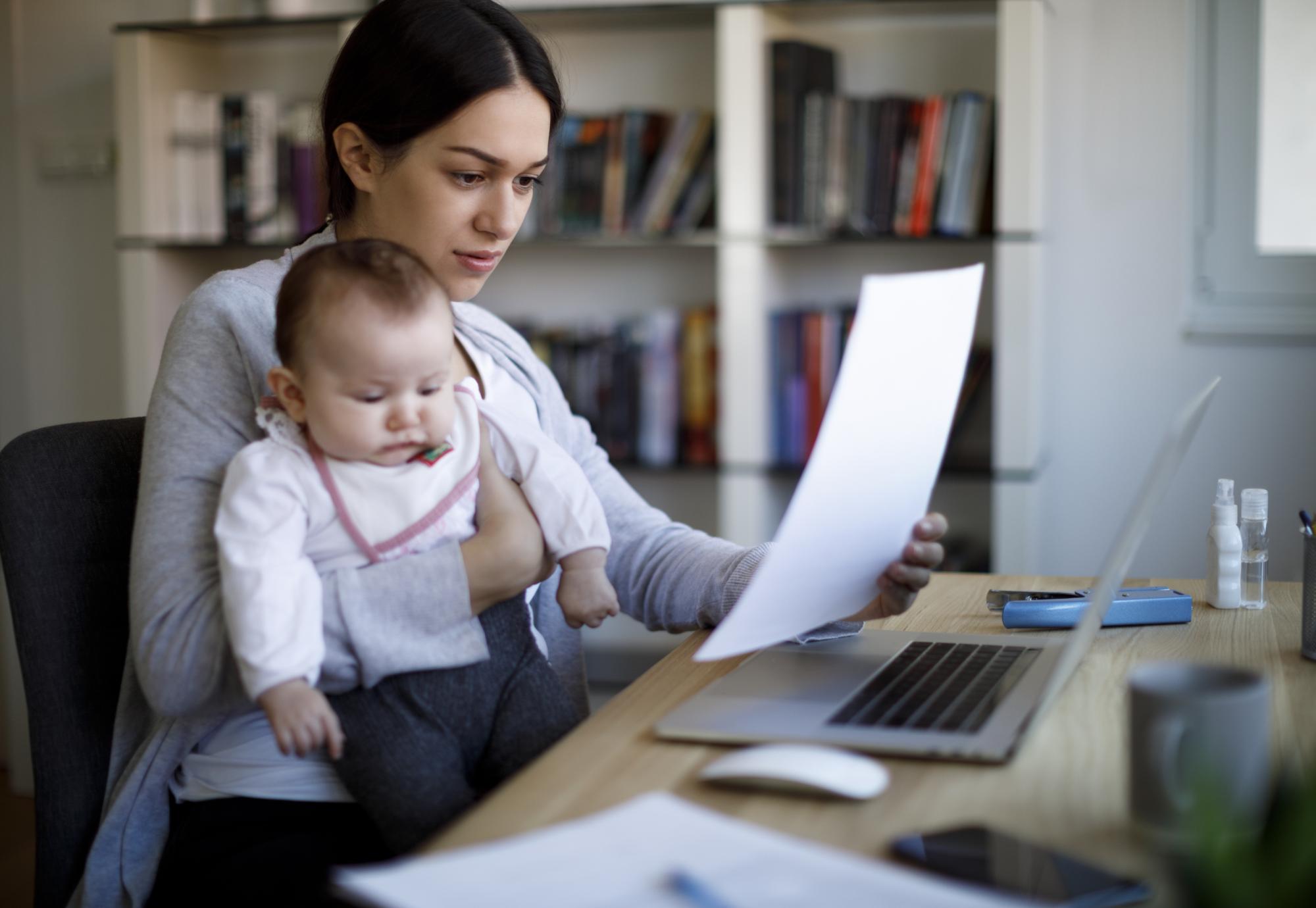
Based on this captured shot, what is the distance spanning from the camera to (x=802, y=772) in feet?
2.65

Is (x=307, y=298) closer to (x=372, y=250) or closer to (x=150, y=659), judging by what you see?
(x=372, y=250)

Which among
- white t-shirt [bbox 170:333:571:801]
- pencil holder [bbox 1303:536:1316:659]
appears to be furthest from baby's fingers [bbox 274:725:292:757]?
pencil holder [bbox 1303:536:1316:659]

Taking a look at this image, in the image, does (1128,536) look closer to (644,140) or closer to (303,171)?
(644,140)

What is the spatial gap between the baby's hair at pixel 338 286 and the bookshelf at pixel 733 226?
1477mm

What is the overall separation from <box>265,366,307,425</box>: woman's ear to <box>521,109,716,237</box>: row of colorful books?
178 centimetres

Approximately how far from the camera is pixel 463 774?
110cm

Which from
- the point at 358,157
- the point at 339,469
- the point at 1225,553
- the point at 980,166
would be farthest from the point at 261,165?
the point at 1225,553

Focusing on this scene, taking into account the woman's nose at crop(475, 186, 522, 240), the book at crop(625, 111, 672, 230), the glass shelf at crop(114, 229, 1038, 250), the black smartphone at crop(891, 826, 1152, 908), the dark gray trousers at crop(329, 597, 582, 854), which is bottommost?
the dark gray trousers at crop(329, 597, 582, 854)

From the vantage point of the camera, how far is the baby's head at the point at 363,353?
109 cm

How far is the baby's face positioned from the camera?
1086 millimetres

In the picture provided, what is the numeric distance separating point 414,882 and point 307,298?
0.59 metres

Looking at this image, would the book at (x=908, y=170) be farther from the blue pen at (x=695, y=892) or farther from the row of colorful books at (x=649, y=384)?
the blue pen at (x=695, y=892)

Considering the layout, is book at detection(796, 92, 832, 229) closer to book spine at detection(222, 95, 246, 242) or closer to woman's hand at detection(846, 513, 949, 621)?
book spine at detection(222, 95, 246, 242)

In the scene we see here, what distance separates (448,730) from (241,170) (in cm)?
226
